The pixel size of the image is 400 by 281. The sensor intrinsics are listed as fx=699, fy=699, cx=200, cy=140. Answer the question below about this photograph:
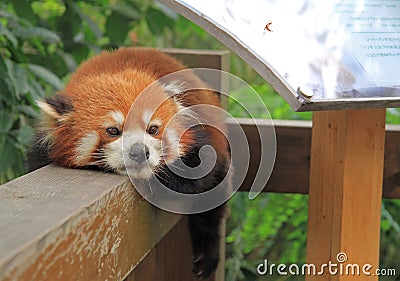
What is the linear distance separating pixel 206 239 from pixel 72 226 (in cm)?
88

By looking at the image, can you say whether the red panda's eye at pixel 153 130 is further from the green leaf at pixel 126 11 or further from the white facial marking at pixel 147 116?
the green leaf at pixel 126 11

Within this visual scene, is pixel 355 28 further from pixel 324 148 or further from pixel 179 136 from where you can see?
pixel 179 136

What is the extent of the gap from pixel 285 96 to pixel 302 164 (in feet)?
2.43

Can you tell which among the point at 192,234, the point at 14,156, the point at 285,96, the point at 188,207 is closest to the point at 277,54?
the point at 285,96

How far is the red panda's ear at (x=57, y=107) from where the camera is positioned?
1406 millimetres

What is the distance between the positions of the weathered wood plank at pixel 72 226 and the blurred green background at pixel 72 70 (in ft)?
2.17

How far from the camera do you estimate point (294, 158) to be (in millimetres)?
1887

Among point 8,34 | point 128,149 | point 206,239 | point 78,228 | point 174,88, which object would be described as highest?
point 8,34

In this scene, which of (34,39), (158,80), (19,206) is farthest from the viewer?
(34,39)

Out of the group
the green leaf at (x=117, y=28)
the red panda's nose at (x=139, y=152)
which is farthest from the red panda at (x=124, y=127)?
the green leaf at (x=117, y=28)

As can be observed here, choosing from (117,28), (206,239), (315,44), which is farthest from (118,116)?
(117,28)

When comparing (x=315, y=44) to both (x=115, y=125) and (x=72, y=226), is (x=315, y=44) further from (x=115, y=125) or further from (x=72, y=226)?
(x=72, y=226)

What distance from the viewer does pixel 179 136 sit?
1.43m

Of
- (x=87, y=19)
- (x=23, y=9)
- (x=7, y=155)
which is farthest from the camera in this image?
(x=87, y=19)
